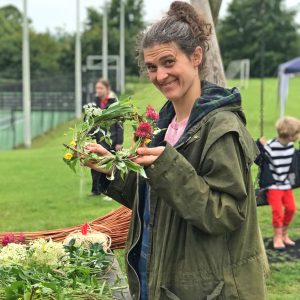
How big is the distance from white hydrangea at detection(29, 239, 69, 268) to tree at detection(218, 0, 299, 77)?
7532 centimetres

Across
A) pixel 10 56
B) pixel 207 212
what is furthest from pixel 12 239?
pixel 10 56

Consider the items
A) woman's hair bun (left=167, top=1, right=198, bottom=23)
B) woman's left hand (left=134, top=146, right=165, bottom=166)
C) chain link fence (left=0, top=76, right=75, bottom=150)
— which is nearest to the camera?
woman's left hand (left=134, top=146, right=165, bottom=166)

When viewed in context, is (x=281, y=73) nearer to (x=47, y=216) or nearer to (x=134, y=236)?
(x=47, y=216)

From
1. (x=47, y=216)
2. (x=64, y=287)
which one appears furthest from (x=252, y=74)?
(x=64, y=287)

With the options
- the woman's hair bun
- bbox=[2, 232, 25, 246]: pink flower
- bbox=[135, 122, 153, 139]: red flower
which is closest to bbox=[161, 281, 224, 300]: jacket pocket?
bbox=[135, 122, 153, 139]: red flower

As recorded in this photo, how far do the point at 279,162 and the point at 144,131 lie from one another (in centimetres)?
489

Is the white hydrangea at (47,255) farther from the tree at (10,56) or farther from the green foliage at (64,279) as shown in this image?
the tree at (10,56)

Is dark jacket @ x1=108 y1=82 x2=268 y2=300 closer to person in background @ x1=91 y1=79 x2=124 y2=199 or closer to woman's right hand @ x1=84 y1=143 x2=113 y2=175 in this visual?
woman's right hand @ x1=84 y1=143 x2=113 y2=175

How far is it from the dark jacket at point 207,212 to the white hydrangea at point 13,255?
87cm

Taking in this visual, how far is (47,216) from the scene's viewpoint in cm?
852

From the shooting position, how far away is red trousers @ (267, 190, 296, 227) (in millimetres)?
6547

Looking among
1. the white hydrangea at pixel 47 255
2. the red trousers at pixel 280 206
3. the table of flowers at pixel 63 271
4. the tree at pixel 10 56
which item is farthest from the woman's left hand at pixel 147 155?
the tree at pixel 10 56

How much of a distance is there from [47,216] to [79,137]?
261 inches

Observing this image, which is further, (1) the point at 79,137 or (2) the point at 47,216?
(2) the point at 47,216
